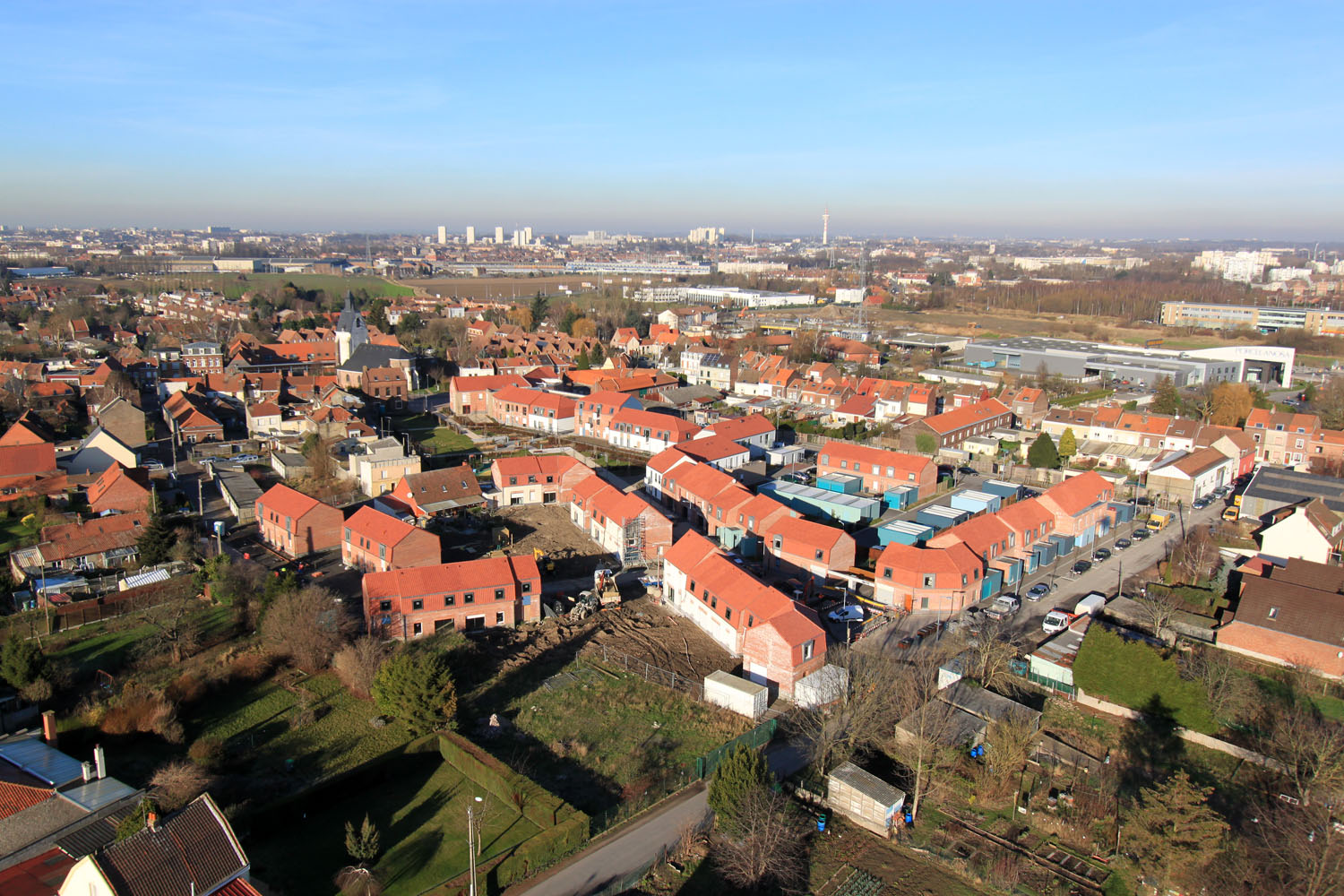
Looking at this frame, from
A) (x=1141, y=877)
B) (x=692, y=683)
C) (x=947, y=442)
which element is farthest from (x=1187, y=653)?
(x=947, y=442)

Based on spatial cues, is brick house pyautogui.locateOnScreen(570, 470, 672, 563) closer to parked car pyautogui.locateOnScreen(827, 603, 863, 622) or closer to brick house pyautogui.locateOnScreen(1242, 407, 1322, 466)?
parked car pyautogui.locateOnScreen(827, 603, 863, 622)

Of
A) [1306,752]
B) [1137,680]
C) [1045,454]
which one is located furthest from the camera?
[1045,454]

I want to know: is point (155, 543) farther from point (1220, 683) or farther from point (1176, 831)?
point (1220, 683)

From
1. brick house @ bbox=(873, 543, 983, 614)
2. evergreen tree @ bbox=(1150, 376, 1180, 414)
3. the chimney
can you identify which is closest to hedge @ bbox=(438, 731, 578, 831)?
the chimney

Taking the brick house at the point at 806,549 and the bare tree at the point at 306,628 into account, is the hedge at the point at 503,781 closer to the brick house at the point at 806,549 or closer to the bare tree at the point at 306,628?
the bare tree at the point at 306,628

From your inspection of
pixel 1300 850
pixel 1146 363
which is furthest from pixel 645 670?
pixel 1146 363
